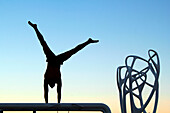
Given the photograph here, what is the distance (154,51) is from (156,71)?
1.52 meters

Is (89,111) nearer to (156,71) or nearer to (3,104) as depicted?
(3,104)

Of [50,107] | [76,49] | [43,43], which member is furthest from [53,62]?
[50,107]

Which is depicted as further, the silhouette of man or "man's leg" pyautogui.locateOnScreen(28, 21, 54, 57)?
"man's leg" pyautogui.locateOnScreen(28, 21, 54, 57)

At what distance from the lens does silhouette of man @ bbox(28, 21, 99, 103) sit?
31.2 feet

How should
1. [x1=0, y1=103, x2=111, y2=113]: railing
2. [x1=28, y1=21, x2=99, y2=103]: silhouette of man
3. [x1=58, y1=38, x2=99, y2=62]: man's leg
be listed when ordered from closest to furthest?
[x1=0, y1=103, x2=111, y2=113]: railing, [x1=58, y1=38, x2=99, y2=62]: man's leg, [x1=28, y1=21, x2=99, y2=103]: silhouette of man

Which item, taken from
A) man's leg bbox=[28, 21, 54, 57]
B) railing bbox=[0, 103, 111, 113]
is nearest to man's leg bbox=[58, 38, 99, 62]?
man's leg bbox=[28, 21, 54, 57]

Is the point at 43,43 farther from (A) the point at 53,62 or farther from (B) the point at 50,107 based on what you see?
(B) the point at 50,107

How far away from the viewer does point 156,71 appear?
2430 centimetres

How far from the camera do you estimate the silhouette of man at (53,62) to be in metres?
9.52

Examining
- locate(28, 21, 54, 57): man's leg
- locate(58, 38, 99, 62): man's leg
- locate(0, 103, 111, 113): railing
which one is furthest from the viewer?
locate(28, 21, 54, 57): man's leg

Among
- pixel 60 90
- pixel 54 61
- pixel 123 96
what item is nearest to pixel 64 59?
pixel 54 61

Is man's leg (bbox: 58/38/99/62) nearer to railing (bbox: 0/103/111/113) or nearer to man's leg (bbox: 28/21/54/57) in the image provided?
man's leg (bbox: 28/21/54/57)

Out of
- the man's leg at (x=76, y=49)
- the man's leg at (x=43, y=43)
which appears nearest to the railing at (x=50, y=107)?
the man's leg at (x=76, y=49)

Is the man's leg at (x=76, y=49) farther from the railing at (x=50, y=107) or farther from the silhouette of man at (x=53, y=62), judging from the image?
the railing at (x=50, y=107)
